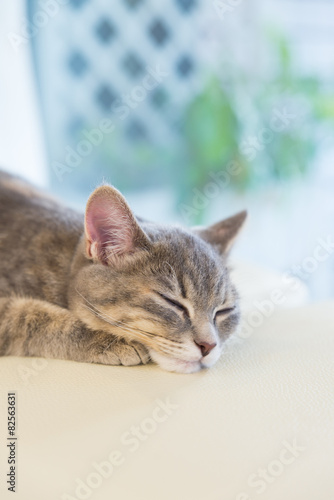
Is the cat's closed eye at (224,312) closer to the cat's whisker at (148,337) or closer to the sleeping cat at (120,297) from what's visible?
the sleeping cat at (120,297)

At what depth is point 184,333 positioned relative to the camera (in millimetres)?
1089

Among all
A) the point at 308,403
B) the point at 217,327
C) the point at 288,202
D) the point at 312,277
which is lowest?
the point at 312,277

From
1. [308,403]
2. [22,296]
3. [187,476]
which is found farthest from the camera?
[22,296]

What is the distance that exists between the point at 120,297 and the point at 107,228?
0.48 ft

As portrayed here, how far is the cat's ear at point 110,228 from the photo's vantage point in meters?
1.12

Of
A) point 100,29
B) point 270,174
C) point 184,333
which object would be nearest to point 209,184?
point 270,174

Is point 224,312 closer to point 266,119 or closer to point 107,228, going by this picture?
point 107,228

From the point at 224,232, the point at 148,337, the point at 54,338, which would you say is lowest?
the point at 54,338

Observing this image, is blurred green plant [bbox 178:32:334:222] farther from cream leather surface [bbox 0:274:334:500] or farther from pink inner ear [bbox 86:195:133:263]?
cream leather surface [bbox 0:274:334:500]

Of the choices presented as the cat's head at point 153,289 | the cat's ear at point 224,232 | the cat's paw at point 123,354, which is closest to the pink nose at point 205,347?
the cat's head at point 153,289

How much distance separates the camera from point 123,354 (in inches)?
42.5

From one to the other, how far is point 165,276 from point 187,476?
430 mm

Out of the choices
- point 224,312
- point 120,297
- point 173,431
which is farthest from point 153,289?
point 173,431

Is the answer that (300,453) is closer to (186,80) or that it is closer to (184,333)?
(184,333)
